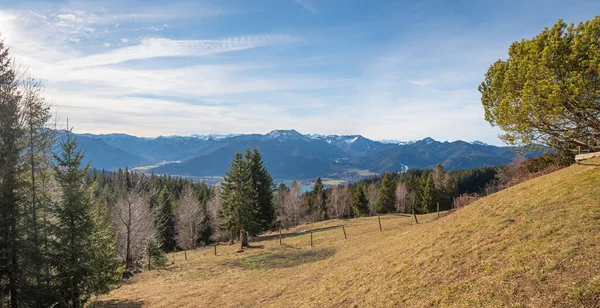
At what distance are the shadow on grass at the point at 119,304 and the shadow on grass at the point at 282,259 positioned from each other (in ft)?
30.7

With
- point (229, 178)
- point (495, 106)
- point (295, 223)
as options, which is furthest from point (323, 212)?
point (495, 106)

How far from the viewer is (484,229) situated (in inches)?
533

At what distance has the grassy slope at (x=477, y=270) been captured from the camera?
8.24m

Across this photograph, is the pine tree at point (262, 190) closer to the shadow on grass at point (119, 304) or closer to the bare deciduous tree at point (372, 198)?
the shadow on grass at point (119, 304)

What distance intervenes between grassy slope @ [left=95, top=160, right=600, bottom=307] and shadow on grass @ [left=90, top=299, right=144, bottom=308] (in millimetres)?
193

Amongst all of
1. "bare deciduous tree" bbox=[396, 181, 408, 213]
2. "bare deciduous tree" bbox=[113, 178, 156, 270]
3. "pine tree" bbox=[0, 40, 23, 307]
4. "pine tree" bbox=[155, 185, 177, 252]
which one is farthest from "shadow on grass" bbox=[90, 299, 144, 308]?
"bare deciduous tree" bbox=[396, 181, 408, 213]

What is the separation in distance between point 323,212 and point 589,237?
270ft

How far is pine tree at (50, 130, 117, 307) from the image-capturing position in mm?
17172

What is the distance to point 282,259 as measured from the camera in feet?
92.1

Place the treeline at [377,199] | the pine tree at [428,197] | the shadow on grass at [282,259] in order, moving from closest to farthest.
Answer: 1. the shadow on grass at [282,259]
2. the pine tree at [428,197]
3. the treeline at [377,199]

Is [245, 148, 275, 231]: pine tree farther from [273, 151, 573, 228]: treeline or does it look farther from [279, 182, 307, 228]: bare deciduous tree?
[279, 182, 307, 228]: bare deciduous tree

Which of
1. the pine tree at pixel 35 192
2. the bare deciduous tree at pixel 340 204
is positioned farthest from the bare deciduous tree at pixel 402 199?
the pine tree at pixel 35 192

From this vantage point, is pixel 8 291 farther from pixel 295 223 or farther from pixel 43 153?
pixel 295 223

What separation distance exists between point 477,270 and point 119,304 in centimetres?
2296
